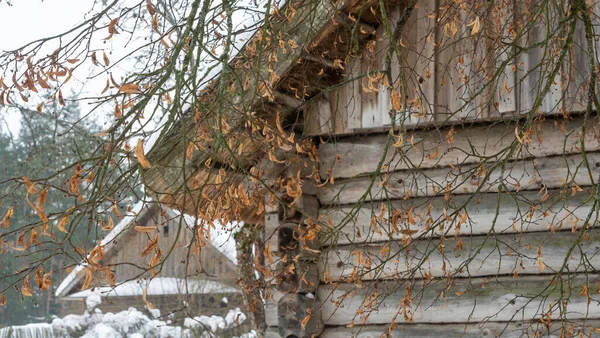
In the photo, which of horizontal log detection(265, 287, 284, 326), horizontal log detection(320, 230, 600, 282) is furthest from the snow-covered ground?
horizontal log detection(320, 230, 600, 282)

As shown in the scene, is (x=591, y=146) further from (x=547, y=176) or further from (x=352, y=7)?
(x=352, y=7)

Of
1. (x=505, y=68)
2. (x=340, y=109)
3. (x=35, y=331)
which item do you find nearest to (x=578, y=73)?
(x=505, y=68)

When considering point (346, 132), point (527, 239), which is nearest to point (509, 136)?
point (527, 239)

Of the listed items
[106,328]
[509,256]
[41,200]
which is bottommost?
[106,328]

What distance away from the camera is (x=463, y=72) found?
5.02 metres

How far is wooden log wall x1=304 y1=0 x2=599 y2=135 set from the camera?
16.2 feet

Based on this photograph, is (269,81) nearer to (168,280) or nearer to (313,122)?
(313,122)

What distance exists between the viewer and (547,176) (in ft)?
17.4

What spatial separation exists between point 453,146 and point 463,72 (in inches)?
26.3

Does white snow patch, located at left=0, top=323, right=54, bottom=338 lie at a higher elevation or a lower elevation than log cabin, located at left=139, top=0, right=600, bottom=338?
lower

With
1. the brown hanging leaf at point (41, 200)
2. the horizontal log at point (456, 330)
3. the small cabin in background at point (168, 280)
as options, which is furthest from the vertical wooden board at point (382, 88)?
the small cabin in background at point (168, 280)

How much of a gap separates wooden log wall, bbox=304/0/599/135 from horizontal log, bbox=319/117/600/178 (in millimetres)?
147

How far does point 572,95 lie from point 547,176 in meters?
0.58

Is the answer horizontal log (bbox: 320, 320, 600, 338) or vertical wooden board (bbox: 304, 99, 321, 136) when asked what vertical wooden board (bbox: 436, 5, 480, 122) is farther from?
horizontal log (bbox: 320, 320, 600, 338)
